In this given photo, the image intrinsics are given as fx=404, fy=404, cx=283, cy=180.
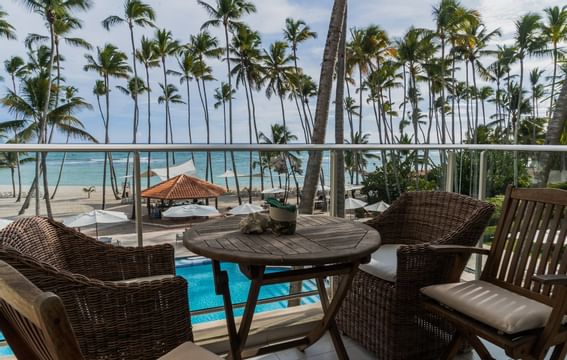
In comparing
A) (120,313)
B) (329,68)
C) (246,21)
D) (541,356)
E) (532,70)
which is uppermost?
(246,21)

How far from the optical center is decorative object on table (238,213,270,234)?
1.95m

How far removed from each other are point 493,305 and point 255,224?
113 centimetres

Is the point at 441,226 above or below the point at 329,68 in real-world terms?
below

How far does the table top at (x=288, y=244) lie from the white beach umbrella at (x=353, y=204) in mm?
2066

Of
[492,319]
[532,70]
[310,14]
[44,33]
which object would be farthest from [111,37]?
[492,319]

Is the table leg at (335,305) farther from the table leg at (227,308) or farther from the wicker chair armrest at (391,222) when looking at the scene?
the wicker chair armrest at (391,222)

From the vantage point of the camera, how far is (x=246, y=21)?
73.2ft

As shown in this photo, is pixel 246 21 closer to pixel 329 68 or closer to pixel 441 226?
pixel 329 68

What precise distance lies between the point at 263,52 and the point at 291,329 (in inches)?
874

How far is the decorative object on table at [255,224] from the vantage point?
195cm

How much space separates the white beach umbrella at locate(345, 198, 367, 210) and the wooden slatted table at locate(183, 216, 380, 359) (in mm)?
2038

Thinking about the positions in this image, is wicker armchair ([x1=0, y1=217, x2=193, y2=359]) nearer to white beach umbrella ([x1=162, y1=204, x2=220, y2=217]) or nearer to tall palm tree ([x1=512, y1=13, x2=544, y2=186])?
white beach umbrella ([x1=162, y1=204, x2=220, y2=217])

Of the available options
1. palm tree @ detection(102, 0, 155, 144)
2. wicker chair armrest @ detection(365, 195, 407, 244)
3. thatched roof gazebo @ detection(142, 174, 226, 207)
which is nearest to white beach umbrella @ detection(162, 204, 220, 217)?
thatched roof gazebo @ detection(142, 174, 226, 207)

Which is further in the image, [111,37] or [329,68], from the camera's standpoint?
[111,37]
